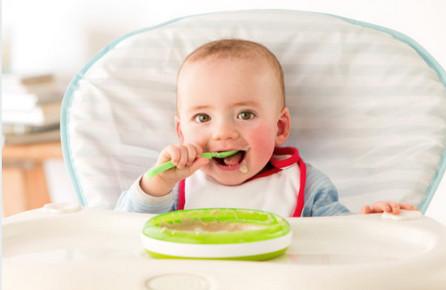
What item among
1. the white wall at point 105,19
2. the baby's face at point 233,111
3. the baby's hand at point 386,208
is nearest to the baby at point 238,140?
the baby's face at point 233,111

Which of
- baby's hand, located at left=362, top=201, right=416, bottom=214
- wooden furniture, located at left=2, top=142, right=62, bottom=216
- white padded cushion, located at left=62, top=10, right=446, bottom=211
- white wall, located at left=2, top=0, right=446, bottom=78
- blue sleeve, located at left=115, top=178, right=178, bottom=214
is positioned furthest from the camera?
wooden furniture, located at left=2, top=142, right=62, bottom=216

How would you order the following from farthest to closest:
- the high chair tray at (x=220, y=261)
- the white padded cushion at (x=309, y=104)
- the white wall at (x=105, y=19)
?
1. the white wall at (x=105, y=19)
2. the white padded cushion at (x=309, y=104)
3. the high chair tray at (x=220, y=261)

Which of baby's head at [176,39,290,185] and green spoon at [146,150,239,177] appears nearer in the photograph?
green spoon at [146,150,239,177]

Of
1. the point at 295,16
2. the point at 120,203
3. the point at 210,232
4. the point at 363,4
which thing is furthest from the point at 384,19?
the point at 210,232

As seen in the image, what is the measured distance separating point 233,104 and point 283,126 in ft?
0.36

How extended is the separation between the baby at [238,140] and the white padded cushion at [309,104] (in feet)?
0.14

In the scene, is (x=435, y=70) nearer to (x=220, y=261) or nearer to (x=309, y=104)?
(x=309, y=104)

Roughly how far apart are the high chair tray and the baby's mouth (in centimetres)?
24

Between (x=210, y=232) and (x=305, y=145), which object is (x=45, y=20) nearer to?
(x=305, y=145)

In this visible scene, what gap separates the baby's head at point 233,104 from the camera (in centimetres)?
111

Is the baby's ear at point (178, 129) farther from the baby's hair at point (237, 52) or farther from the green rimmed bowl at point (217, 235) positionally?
the green rimmed bowl at point (217, 235)

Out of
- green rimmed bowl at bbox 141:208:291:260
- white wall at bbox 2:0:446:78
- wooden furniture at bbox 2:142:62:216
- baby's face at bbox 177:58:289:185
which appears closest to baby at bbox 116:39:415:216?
baby's face at bbox 177:58:289:185

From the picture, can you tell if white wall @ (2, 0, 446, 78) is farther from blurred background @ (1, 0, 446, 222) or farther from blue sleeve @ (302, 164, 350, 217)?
blue sleeve @ (302, 164, 350, 217)

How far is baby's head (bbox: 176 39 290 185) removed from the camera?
1.11 metres
